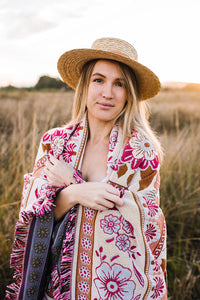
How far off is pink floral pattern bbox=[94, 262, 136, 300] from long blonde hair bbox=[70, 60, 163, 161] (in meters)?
0.76

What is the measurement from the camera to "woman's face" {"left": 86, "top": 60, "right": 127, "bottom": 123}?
1859mm

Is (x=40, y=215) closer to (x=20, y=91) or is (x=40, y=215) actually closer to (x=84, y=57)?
(x=84, y=57)

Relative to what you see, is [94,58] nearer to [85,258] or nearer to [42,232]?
[42,232]

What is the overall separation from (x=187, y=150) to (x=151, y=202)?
7.57 feet

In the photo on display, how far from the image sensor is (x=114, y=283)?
156 centimetres

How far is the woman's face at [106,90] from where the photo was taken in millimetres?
1859

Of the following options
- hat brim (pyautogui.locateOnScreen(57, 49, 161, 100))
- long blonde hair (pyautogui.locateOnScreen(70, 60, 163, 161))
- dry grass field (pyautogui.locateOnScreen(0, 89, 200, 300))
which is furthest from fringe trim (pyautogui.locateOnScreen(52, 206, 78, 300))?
hat brim (pyautogui.locateOnScreen(57, 49, 161, 100))

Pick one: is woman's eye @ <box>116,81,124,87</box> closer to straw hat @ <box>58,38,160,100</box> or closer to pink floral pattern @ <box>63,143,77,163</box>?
straw hat @ <box>58,38,160,100</box>

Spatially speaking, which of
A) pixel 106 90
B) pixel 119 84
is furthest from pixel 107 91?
pixel 119 84

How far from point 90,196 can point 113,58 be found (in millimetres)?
862

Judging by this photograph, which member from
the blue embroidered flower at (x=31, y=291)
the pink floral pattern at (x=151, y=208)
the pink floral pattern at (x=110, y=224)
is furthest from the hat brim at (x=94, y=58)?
the blue embroidered flower at (x=31, y=291)

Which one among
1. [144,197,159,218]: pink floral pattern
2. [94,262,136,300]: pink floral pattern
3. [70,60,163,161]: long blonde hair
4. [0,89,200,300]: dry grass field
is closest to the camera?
[94,262,136,300]: pink floral pattern

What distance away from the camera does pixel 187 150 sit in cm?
382

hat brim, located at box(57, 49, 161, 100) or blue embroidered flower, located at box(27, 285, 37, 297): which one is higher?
hat brim, located at box(57, 49, 161, 100)
